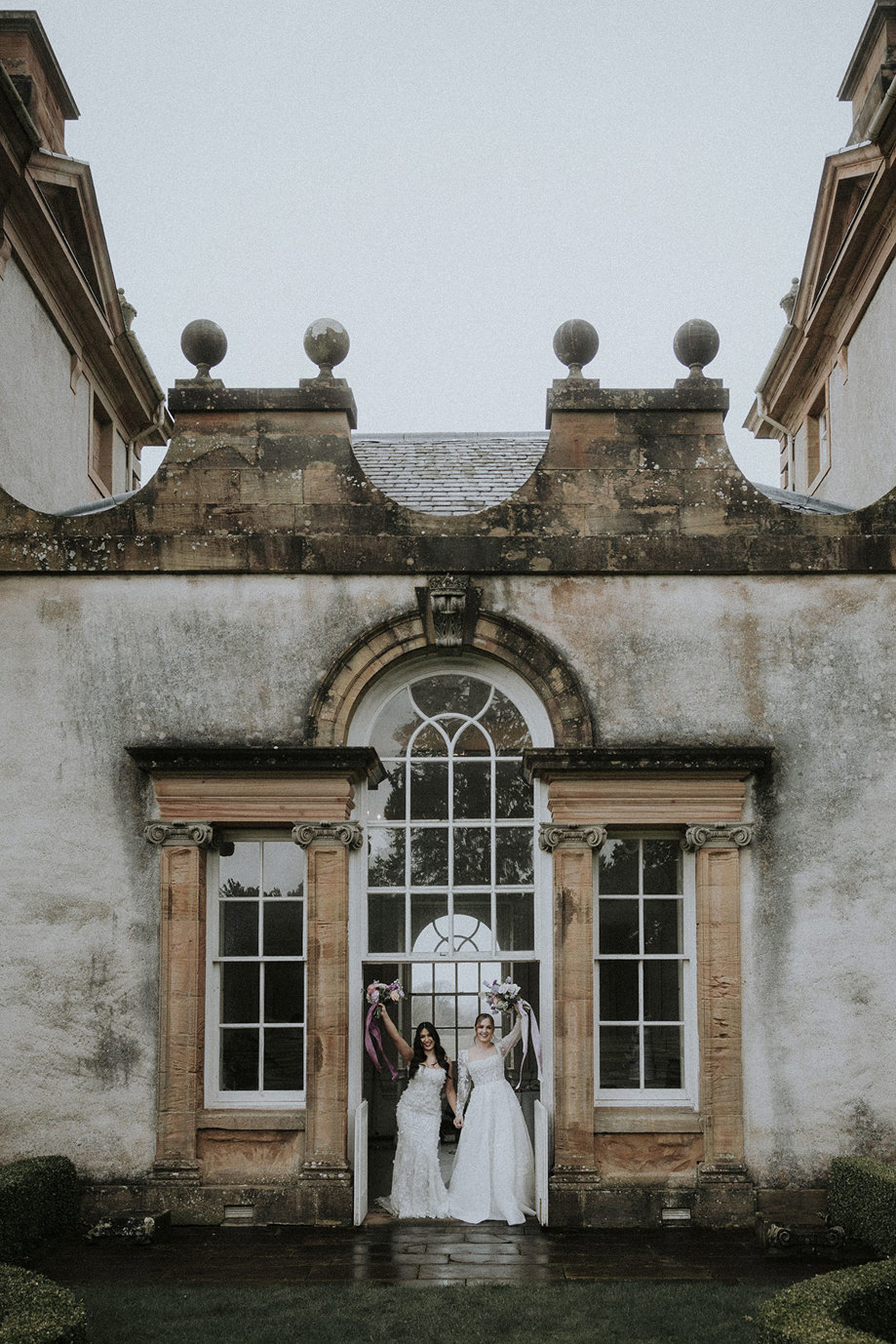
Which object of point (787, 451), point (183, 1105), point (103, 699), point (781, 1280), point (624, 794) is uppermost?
point (787, 451)

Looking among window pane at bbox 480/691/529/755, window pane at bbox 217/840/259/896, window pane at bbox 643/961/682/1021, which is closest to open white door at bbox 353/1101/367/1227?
window pane at bbox 217/840/259/896

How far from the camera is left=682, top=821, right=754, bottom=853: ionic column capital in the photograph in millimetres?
9891

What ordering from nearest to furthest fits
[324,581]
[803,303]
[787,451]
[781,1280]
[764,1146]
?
[781,1280] → [764,1146] → [324,581] → [803,303] → [787,451]

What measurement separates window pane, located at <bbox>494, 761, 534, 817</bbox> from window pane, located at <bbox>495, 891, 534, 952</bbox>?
66 cm

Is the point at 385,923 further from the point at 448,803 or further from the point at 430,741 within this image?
the point at 430,741

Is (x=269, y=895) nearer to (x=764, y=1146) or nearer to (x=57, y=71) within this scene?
(x=764, y=1146)

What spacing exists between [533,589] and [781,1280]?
516 centimetres

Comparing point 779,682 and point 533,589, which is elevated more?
point 533,589

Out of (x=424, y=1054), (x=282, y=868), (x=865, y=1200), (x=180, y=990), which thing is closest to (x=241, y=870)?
(x=282, y=868)

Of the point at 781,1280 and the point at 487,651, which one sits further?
the point at 487,651

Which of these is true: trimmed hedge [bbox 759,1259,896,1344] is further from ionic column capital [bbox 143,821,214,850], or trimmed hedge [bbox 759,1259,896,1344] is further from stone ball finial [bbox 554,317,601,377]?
stone ball finial [bbox 554,317,601,377]

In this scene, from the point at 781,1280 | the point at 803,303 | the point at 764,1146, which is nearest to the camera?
the point at 781,1280

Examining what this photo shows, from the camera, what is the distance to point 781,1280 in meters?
8.09

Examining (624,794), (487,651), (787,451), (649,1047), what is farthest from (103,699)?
(787,451)
